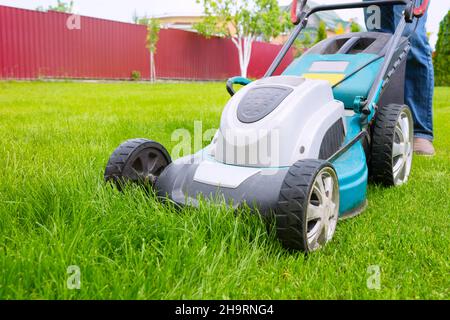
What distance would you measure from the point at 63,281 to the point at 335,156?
3.82 feet

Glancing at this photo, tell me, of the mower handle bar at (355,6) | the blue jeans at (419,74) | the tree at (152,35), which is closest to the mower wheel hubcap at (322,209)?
the mower handle bar at (355,6)

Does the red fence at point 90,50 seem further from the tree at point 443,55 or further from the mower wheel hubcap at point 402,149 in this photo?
the mower wheel hubcap at point 402,149

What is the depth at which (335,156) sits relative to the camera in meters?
1.96

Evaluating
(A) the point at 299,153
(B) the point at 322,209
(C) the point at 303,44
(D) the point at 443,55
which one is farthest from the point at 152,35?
(B) the point at 322,209

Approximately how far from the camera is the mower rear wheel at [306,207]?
4.90 feet

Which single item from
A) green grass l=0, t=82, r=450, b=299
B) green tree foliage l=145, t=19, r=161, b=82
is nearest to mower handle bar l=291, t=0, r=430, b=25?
green grass l=0, t=82, r=450, b=299

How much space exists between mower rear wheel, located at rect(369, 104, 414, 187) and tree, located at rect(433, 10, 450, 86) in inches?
499

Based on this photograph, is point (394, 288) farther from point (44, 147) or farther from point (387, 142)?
point (44, 147)

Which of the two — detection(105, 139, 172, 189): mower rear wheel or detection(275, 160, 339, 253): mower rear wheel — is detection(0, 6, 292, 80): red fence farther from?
detection(275, 160, 339, 253): mower rear wheel

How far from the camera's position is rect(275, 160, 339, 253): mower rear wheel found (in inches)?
58.7

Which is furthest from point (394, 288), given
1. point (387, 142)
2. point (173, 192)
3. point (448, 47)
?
point (448, 47)

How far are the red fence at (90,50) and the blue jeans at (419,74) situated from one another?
35.4ft

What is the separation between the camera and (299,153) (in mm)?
1867

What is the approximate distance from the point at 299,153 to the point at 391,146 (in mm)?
703
